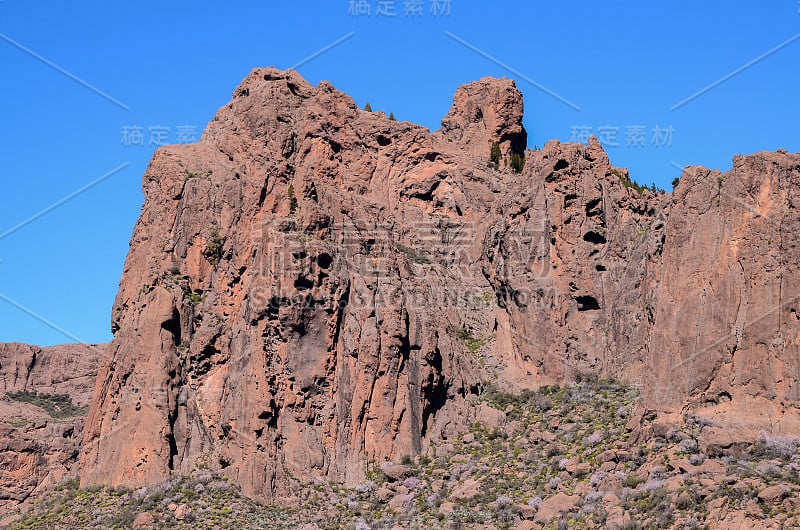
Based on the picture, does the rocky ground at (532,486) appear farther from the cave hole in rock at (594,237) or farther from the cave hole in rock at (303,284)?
the cave hole in rock at (303,284)

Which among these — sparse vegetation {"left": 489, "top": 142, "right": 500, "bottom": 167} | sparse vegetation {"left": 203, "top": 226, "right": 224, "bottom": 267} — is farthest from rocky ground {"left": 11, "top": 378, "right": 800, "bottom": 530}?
sparse vegetation {"left": 489, "top": 142, "right": 500, "bottom": 167}

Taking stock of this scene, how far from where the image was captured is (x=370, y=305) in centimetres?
8550

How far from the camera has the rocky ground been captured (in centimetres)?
6400

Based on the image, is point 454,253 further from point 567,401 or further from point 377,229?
point 567,401

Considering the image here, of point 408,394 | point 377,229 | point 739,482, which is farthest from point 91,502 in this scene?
point 739,482

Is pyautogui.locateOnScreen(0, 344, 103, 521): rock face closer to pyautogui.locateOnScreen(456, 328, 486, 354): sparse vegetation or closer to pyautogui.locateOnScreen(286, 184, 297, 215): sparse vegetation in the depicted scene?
pyautogui.locateOnScreen(286, 184, 297, 215): sparse vegetation

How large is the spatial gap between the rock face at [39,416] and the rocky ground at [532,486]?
433 inches

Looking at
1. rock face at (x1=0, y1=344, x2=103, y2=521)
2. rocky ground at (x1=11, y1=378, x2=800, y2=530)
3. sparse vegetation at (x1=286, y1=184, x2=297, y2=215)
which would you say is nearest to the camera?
rocky ground at (x1=11, y1=378, x2=800, y2=530)

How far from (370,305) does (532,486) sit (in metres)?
17.4

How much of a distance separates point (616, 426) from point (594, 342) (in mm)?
9790

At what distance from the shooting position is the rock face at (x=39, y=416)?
313 ft

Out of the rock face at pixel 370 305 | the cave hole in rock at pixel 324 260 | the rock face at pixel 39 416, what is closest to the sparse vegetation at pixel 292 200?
the rock face at pixel 370 305

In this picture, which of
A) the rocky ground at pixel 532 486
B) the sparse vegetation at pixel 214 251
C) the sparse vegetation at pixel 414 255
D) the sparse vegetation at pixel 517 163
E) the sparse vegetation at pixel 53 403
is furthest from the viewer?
the sparse vegetation at pixel 53 403

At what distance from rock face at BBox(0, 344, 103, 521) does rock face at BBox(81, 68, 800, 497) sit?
1073 cm
